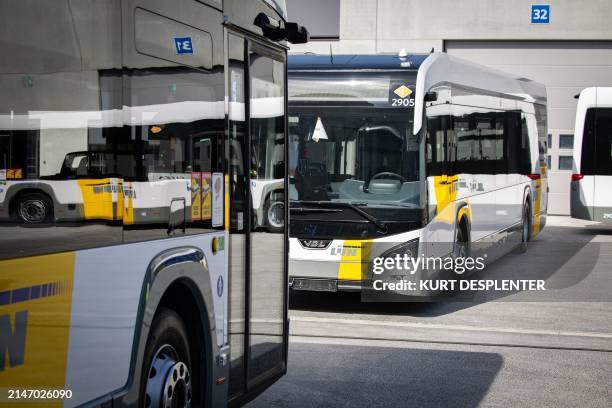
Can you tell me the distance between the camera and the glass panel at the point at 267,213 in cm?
615

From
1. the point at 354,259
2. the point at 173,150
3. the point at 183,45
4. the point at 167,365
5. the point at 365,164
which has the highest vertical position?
the point at 183,45

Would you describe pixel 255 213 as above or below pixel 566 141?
below

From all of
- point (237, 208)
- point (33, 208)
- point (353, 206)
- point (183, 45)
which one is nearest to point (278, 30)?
point (237, 208)

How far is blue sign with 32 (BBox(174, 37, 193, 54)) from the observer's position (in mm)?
4895

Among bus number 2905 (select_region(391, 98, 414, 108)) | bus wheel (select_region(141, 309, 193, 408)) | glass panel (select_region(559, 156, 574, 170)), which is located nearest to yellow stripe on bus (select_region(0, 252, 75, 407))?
bus wheel (select_region(141, 309, 193, 408))

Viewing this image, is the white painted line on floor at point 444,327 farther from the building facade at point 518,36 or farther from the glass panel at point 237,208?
the building facade at point 518,36

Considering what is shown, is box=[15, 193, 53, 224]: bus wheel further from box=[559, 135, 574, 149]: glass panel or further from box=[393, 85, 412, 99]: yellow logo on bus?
box=[559, 135, 574, 149]: glass panel

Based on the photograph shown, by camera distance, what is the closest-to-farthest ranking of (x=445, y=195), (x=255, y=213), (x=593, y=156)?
(x=255, y=213), (x=445, y=195), (x=593, y=156)

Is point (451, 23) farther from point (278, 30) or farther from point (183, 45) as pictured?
point (183, 45)

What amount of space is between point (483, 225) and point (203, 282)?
9.42m

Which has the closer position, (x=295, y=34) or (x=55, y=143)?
(x=55, y=143)

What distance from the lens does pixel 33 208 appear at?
3.57m

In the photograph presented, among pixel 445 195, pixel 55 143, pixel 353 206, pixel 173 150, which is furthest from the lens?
pixel 445 195

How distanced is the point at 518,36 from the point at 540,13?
81 cm
